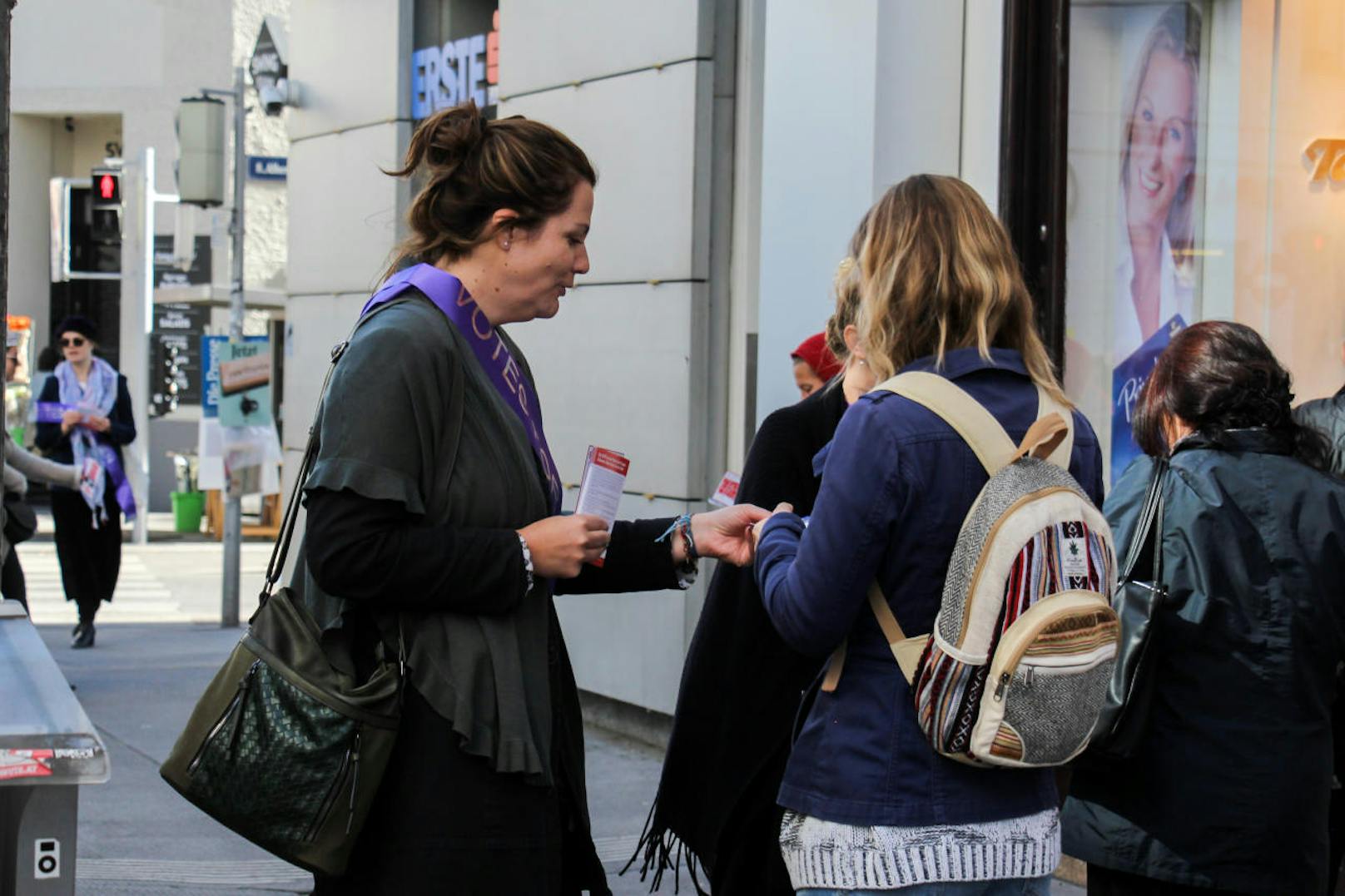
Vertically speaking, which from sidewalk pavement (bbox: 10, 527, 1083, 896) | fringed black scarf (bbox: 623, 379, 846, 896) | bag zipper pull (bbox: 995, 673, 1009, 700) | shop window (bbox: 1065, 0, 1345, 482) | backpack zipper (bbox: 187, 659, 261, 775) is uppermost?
shop window (bbox: 1065, 0, 1345, 482)

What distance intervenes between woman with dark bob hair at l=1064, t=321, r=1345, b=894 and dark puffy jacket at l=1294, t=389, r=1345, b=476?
38.3 inches

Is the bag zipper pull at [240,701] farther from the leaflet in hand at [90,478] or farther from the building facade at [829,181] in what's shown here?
the leaflet in hand at [90,478]

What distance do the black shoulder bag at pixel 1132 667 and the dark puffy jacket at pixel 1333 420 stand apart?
1.16 metres

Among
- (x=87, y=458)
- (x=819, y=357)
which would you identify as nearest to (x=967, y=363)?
(x=819, y=357)

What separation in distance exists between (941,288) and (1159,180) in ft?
13.5

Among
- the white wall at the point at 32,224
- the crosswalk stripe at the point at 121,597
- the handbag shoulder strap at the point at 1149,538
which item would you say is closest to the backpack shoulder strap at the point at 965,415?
the handbag shoulder strap at the point at 1149,538

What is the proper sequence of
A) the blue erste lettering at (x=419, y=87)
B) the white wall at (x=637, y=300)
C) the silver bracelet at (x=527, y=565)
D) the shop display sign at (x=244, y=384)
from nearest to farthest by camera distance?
the silver bracelet at (x=527, y=565) → the white wall at (x=637, y=300) → the blue erste lettering at (x=419, y=87) → the shop display sign at (x=244, y=384)

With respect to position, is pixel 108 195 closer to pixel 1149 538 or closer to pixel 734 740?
pixel 734 740

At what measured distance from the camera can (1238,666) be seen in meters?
3.32

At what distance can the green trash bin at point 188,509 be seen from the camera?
2066cm

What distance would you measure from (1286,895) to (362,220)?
779 cm

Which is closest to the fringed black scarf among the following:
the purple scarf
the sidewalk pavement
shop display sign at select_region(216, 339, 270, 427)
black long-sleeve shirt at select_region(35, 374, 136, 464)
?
the sidewalk pavement

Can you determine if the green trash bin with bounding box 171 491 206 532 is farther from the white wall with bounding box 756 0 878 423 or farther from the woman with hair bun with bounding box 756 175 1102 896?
the woman with hair bun with bounding box 756 175 1102 896

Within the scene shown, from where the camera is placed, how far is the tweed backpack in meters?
2.34
